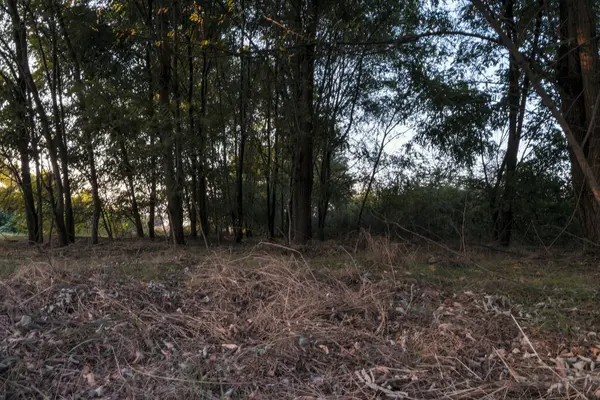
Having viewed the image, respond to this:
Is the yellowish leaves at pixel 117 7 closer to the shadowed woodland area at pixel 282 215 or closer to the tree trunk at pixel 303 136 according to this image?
the shadowed woodland area at pixel 282 215

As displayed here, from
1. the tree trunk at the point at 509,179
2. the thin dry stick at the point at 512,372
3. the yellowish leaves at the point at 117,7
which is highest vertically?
the yellowish leaves at the point at 117,7

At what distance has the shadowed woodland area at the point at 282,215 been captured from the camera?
131 inches

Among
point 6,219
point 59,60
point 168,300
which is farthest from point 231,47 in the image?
point 6,219

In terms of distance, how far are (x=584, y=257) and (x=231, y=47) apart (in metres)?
6.47

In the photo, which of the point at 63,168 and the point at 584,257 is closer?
the point at 584,257

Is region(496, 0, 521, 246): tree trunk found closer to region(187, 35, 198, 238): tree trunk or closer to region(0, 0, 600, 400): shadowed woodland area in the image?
region(0, 0, 600, 400): shadowed woodland area

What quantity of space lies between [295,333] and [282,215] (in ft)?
29.1

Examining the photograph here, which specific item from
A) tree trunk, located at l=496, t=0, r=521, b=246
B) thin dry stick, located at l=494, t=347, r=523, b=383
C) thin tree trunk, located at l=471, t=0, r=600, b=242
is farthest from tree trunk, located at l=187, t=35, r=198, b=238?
thin dry stick, located at l=494, t=347, r=523, b=383

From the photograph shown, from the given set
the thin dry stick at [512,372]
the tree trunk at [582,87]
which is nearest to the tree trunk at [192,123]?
the tree trunk at [582,87]

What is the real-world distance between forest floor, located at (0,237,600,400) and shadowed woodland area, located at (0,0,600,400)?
0.07 feet

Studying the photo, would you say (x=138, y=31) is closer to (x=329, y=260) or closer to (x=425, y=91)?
(x=329, y=260)

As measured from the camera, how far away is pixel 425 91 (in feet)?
32.9

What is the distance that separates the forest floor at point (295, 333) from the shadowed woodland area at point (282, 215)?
0.02 m

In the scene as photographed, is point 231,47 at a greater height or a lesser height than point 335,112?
greater
